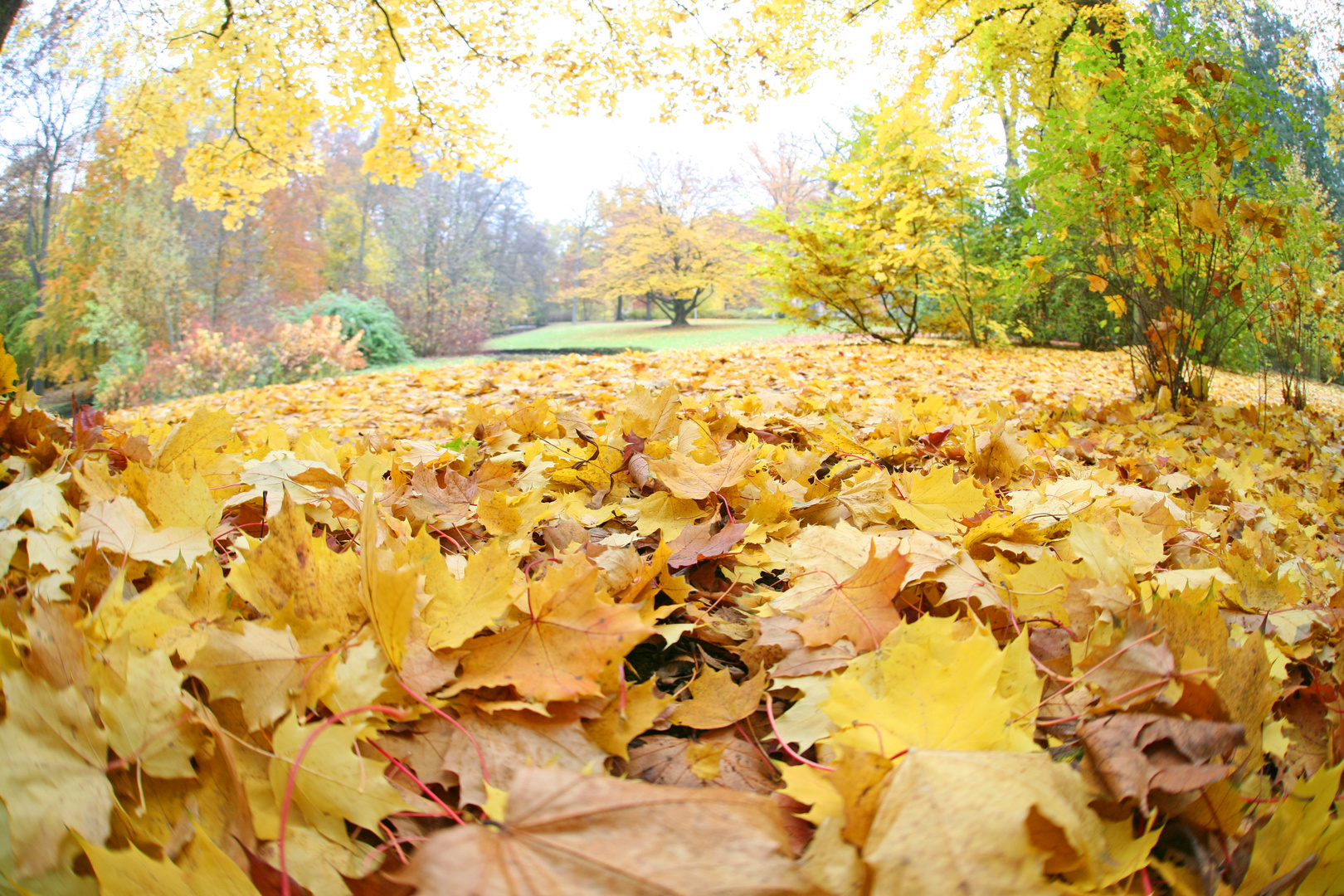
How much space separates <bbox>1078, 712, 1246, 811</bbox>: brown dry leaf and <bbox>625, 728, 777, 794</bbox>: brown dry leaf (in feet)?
0.88

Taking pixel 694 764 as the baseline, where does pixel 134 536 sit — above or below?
above

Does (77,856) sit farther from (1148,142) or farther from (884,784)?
(1148,142)

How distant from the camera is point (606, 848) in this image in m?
0.37

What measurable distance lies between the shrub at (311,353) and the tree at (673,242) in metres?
12.7

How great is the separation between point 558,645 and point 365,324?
659 inches

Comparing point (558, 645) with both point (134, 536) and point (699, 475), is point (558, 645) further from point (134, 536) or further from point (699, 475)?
point (134, 536)

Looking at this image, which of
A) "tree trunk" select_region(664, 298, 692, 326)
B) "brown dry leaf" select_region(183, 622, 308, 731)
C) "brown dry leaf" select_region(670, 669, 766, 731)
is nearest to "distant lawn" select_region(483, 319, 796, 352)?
"tree trunk" select_region(664, 298, 692, 326)

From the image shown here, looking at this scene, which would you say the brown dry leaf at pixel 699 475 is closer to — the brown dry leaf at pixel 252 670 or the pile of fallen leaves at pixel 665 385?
the brown dry leaf at pixel 252 670

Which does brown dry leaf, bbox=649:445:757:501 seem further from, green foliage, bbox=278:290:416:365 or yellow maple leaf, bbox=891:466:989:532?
green foliage, bbox=278:290:416:365

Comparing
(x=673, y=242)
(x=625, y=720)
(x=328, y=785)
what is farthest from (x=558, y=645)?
(x=673, y=242)

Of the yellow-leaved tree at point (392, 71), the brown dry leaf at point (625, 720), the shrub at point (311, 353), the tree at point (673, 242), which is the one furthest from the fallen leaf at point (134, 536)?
the tree at point (673, 242)

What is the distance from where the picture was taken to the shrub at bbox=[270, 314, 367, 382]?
11.1 m

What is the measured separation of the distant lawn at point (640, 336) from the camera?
692 inches

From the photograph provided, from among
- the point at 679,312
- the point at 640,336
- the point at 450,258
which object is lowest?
the point at 640,336
